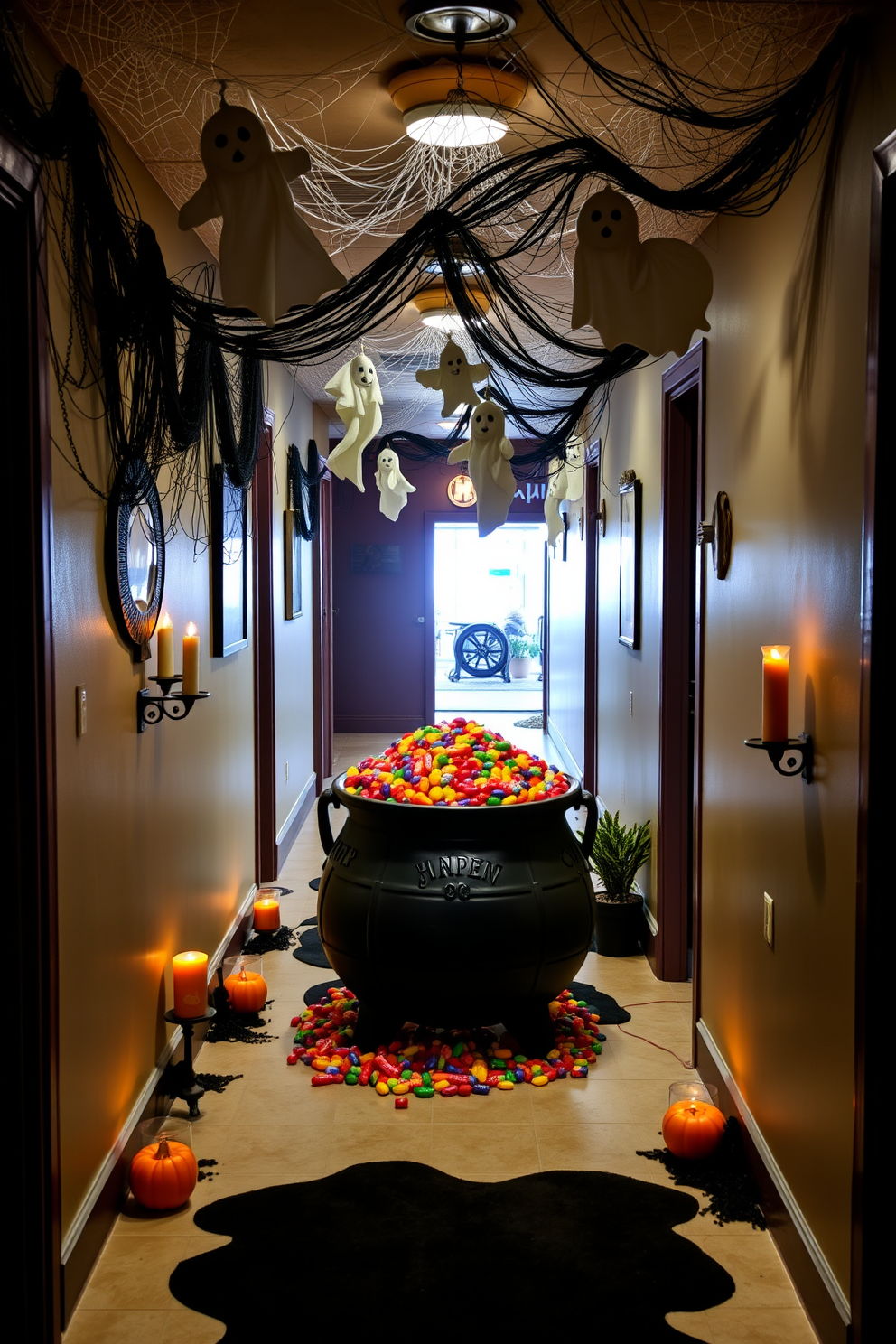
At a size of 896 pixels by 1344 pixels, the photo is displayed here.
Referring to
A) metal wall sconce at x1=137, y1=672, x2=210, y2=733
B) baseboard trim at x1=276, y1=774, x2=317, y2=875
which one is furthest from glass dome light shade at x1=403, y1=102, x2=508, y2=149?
baseboard trim at x1=276, y1=774, x2=317, y2=875

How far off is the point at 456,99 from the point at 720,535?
137 centimetres

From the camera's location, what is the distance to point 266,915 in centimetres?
489

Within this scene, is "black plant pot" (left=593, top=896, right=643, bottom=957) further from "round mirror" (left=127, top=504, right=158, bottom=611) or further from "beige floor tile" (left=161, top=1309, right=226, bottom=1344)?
"beige floor tile" (left=161, top=1309, right=226, bottom=1344)

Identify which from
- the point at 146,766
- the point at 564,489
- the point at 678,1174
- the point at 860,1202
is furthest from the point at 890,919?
the point at 564,489

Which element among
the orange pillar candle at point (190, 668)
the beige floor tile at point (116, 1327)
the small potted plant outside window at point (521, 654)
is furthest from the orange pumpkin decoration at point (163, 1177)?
the small potted plant outside window at point (521, 654)

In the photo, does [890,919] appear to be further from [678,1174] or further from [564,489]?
[564,489]

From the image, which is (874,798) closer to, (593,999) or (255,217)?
(255,217)

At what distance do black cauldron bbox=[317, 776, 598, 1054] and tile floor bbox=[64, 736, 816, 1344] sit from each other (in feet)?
0.89

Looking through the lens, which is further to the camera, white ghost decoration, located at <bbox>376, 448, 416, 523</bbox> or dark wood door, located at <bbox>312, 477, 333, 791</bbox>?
dark wood door, located at <bbox>312, 477, 333, 791</bbox>

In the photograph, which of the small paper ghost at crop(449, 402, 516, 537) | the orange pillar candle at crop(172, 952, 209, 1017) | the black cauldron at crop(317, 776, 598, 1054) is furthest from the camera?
the small paper ghost at crop(449, 402, 516, 537)

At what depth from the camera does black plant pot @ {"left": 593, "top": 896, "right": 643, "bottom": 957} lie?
482 cm

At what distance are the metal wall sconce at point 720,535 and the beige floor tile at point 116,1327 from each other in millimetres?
2265

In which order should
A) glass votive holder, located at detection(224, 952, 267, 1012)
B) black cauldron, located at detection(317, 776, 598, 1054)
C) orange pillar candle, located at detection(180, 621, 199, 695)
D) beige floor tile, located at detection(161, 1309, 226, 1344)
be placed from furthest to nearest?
1. glass votive holder, located at detection(224, 952, 267, 1012)
2. black cauldron, located at detection(317, 776, 598, 1054)
3. orange pillar candle, located at detection(180, 621, 199, 695)
4. beige floor tile, located at detection(161, 1309, 226, 1344)

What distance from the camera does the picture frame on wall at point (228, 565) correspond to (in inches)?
164
